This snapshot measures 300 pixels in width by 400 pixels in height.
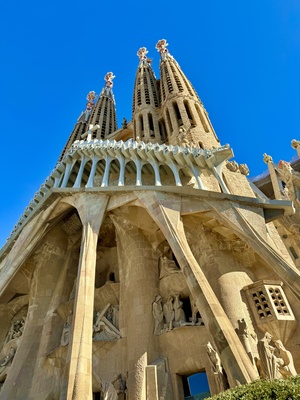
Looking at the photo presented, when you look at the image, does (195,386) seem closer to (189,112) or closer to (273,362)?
(273,362)

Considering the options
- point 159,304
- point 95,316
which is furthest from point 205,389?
point 95,316

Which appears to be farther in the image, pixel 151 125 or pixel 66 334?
pixel 151 125

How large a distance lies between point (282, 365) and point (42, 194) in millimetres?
10524

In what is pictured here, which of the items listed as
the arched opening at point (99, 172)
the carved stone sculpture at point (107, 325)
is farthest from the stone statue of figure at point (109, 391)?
the arched opening at point (99, 172)

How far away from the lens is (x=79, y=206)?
1131cm

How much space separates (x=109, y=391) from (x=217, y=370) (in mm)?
2871

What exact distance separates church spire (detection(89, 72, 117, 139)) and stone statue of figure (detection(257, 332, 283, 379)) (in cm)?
2226

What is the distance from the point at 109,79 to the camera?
38.9 metres

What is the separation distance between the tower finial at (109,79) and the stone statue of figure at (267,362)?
118ft

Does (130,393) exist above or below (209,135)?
below

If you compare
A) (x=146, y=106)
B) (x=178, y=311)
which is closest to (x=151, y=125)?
(x=146, y=106)

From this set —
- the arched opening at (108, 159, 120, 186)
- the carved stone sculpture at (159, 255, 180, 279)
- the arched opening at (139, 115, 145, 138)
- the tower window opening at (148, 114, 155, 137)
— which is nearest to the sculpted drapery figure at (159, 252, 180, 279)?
the carved stone sculpture at (159, 255, 180, 279)

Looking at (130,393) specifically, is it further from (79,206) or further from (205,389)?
(79,206)

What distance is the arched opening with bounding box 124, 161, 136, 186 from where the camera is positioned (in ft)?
41.4
